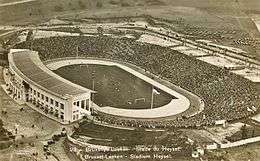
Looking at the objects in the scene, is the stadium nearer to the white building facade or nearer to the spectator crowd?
the spectator crowd

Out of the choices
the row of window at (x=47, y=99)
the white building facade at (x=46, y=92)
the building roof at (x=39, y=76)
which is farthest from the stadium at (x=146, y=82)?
the row of window at (x=47, y=99)

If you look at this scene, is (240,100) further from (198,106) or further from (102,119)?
(102,119)

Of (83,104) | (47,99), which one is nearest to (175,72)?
(83,104)

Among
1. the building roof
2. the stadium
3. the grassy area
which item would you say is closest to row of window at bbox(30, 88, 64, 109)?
the building roof

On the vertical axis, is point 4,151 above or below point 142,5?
below

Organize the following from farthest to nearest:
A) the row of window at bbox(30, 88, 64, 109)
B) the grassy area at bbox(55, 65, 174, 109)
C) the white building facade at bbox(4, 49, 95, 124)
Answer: the grassy area at bbox(55, 65, 174, 109)
the row of window at bbox(30, 88, 64, 109)
the white building facade at bbox(4, 49, 95, 124)

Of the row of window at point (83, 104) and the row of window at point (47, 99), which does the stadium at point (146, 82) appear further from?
the row of window at point (47, 99)

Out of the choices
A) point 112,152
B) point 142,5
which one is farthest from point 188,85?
point 142,5

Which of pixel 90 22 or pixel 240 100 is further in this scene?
pixel 90 22
